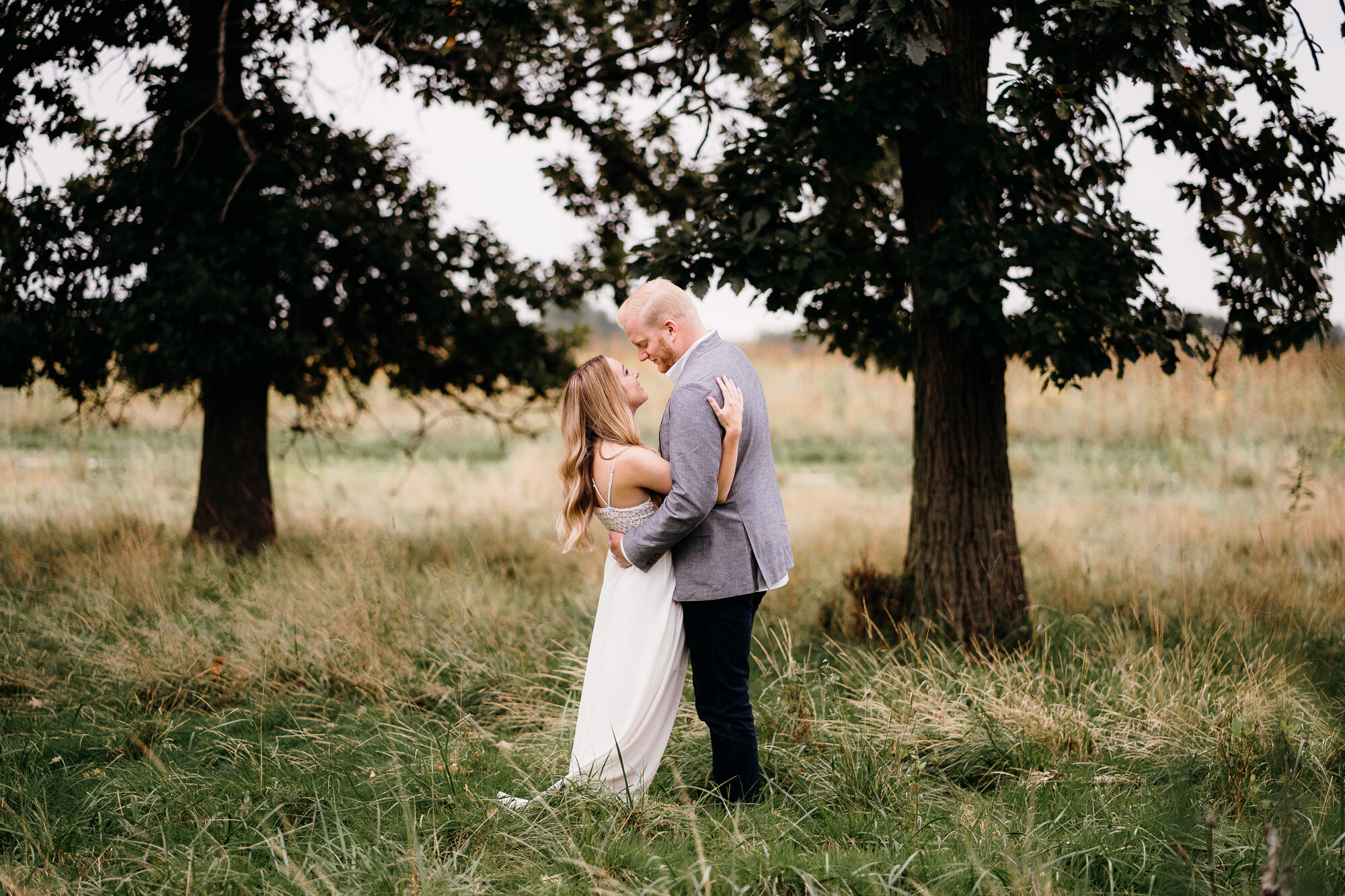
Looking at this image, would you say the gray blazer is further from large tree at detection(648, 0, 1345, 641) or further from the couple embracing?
large tree at detection(648, 0, 1345, 641)

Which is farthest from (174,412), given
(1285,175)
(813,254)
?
(1285,175)

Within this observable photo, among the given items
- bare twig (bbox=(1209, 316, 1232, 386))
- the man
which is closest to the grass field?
the man

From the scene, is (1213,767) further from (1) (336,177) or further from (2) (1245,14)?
(1) (336,177)

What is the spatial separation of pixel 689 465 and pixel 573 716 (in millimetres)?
1898

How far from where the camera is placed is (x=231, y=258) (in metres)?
6.64

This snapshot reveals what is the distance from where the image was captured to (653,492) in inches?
129

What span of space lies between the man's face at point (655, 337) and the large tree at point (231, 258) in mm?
4113

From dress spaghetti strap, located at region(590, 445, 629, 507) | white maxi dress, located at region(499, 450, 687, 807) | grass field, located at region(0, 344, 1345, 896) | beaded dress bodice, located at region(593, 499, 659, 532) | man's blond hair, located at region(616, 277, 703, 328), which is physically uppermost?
man's blond hair, located at region(616, 277, 703, 328)

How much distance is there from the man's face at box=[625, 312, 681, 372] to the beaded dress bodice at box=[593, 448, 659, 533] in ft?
1.29

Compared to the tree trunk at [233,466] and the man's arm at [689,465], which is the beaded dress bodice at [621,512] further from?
the tree trunk at [233,466]

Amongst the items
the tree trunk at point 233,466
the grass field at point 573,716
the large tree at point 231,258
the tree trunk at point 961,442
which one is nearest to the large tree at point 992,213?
the tree trunk at point 961,442

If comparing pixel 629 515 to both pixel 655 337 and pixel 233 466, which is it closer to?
pixel 655 337

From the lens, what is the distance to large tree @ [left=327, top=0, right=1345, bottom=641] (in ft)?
14.4

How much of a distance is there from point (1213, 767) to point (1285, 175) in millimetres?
3493
